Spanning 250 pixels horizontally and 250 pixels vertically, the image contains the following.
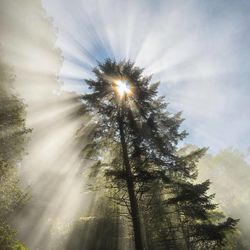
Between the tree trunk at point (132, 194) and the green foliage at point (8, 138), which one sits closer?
the tree trunk at point (132, 194)

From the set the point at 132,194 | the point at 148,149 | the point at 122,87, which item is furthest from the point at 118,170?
the point at 122,87

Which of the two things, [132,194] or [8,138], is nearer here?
[132,194]

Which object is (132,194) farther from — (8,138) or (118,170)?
(8,138)

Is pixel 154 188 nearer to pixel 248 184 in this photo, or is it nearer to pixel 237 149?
pixel 248 184

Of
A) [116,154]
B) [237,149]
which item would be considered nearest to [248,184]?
[237,149]

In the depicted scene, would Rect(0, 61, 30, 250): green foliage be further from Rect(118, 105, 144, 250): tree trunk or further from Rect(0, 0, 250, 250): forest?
Rect(118, 105, 144, 250): tree trunk

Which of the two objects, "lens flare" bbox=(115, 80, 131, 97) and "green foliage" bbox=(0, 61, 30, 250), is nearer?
"green foliage" bbox=(0, 61, 30, 250)

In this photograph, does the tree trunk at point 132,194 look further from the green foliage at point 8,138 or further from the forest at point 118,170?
the green foliage at point 8,138

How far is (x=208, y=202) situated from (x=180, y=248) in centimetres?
373

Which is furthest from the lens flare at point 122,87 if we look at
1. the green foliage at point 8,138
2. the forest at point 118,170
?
the green foliage at point 8,138

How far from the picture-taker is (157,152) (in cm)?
1524

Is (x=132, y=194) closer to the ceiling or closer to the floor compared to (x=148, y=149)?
closer to the floor

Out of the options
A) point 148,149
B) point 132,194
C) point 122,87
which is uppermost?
point 122,87

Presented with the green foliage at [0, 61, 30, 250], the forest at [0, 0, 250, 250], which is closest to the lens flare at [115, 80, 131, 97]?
the forest at [0, 0, 250, 250]
